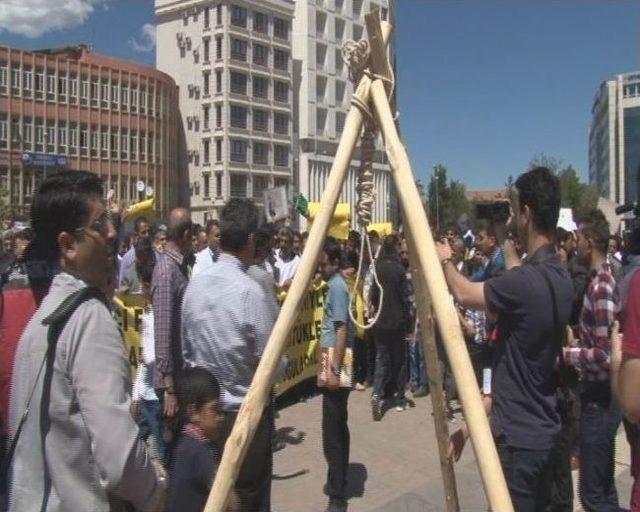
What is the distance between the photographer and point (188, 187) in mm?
71500

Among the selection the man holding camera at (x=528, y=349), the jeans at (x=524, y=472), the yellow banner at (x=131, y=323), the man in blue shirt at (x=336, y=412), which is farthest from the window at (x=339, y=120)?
the jeans at (x=524, y=472)

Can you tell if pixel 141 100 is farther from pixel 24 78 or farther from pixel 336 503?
pixel 336 503

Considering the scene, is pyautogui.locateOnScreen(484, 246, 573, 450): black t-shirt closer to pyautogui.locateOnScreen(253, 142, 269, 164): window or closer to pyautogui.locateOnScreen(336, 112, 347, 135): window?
pyautogui.locateOnScreen(253, 142, 269, 164): window

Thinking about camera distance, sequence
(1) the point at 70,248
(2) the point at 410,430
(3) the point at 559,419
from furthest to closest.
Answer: (2) the point at 410,430, (3) the point at 559,419, (1) the point at 70,248

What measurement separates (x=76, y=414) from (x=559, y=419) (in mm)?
2134

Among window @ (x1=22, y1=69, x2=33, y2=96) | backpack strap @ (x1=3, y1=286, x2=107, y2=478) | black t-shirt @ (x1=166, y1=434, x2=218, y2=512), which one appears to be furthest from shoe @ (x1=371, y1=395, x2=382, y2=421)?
window @ (x1=22, y1=69, x2=33, y2=96)

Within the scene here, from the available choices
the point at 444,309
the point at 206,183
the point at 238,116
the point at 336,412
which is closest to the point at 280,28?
the point at 238,116

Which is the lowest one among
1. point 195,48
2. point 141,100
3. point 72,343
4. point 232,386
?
point 232,386

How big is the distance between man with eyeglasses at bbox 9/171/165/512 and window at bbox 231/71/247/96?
66716 mm

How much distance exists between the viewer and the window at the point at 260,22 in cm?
6819

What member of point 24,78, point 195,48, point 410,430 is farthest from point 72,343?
point 195,48

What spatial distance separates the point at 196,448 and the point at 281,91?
6963cm

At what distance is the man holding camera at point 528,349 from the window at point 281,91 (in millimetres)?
69096

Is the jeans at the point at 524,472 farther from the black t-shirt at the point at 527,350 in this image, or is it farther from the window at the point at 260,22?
the window at the point at 260,22
